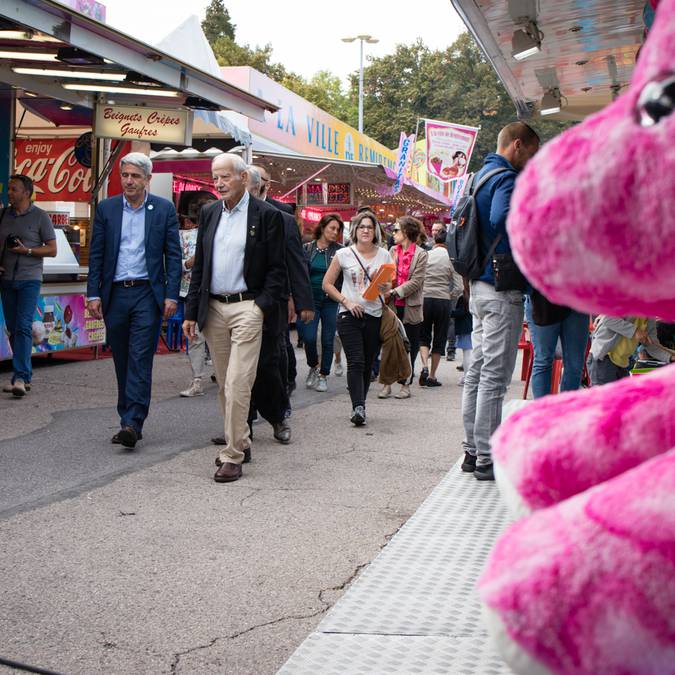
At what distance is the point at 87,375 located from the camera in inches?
422

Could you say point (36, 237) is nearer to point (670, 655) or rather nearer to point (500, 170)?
point (500, 170)

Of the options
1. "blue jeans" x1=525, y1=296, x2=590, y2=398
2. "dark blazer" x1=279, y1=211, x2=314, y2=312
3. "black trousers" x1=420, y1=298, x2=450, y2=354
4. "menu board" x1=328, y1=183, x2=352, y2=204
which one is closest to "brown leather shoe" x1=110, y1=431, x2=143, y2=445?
"dark blazer" x1=279, y1=211, x2=314, y2=312

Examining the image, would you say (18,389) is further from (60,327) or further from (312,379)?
(312,379)

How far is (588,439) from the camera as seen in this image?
112cm

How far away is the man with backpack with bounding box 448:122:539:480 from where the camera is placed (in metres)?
5.41

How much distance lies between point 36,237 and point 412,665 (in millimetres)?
7350

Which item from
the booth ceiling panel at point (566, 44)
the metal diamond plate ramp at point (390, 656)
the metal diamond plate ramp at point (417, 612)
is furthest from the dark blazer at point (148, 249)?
the metal diamond plate ramp at point (390, 656)

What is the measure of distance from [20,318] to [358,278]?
3.33m

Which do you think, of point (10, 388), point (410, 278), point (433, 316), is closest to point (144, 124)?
point (410, 278)

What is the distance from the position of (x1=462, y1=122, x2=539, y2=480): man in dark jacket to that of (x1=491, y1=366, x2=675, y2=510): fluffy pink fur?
13.9 feet

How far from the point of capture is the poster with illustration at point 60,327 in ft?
34.9

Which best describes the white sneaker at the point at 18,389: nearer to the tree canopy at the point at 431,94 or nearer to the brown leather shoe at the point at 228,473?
the brown leather shoe at the point at 228,473

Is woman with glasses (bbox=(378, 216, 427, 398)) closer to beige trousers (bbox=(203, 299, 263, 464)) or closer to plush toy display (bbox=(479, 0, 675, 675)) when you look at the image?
beige trousers (bbox=(203, 299, 263, 464))

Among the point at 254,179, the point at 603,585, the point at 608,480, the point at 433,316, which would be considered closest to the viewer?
the point at 603,585
